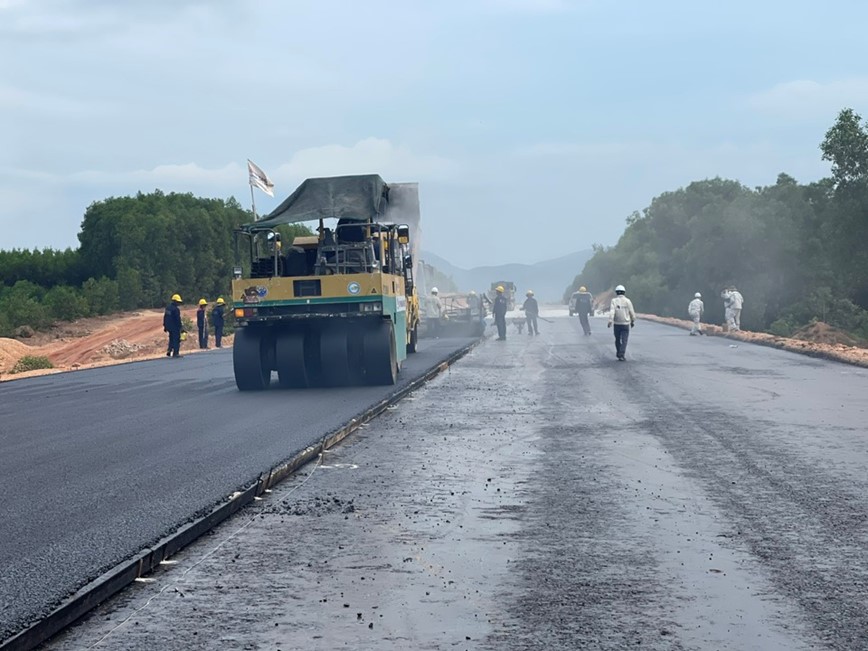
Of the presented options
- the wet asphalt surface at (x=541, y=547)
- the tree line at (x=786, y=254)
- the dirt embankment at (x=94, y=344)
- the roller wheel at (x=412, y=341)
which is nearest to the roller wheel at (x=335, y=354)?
the wet asphalt surface at (x=541, y=547)

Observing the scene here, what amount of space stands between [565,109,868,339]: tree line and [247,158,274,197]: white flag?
35986 millimetres

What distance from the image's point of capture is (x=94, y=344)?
1932 inches

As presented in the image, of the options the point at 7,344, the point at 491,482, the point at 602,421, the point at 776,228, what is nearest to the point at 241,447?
the point at 491,482

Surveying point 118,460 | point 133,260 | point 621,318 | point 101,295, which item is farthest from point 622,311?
point 133,260

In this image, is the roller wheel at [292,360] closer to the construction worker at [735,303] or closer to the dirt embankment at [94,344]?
the dirt embankment at [94,344]

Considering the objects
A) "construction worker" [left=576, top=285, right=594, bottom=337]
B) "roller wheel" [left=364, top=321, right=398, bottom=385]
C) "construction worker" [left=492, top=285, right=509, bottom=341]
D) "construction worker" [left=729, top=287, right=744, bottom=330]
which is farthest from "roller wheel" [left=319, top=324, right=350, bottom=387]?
"construction worker" [left=729, top=287, right=744, bottom=330]

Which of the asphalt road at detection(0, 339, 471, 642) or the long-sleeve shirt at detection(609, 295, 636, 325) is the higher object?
the long-sleeve shirt at detection(609, 295, 636, 325)

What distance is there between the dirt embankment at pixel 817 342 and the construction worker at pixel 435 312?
9899 mm

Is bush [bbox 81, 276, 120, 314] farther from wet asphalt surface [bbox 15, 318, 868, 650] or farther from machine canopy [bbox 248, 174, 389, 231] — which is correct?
wet asphalt surface [bbox 15, 318, 868, 650]

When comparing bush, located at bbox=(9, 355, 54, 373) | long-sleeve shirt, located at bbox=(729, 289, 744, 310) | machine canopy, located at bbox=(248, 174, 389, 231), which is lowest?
bush, located at bbox=(9, 355, 54, 373)

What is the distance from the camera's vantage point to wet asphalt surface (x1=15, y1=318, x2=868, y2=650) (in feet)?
18.3

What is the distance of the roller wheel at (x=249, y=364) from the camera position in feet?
66.7

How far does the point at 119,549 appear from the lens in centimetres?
746

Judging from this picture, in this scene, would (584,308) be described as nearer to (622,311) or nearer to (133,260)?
(622,311)
